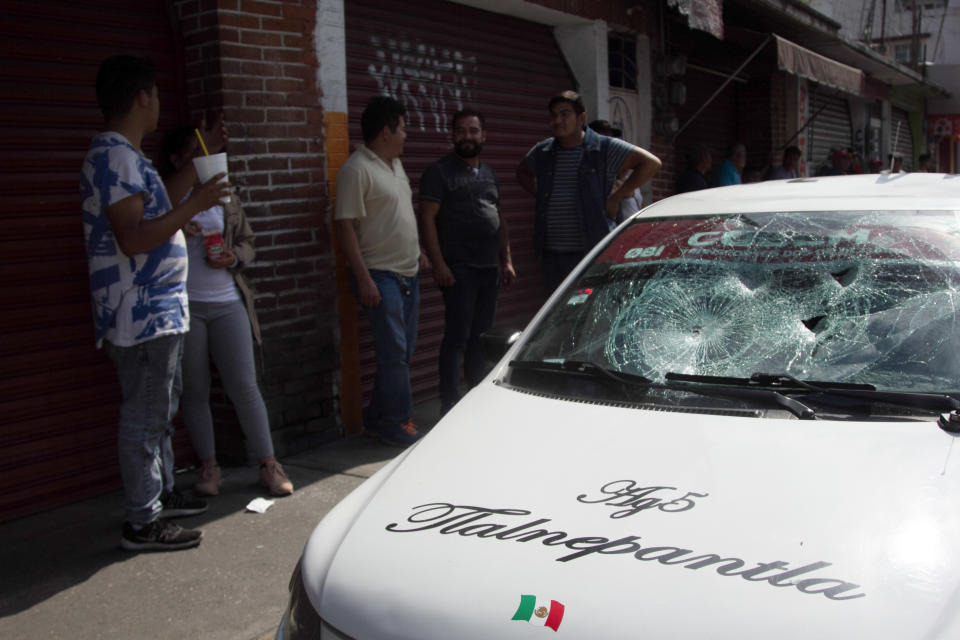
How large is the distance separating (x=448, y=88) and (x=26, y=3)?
3.33 m

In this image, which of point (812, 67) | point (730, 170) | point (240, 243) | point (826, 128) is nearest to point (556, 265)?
point (240, 243)

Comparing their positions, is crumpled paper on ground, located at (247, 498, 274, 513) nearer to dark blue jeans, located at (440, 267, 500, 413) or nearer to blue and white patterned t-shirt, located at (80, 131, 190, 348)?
blue and white patterned t-shirt, located at (80, 131, 190, 348)

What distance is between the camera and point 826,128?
16250 mm

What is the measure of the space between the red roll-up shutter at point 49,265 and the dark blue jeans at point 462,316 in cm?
206

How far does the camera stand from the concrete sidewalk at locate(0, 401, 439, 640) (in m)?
3.26

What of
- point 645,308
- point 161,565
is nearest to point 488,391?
point 645,308

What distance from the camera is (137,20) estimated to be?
4.75 metres

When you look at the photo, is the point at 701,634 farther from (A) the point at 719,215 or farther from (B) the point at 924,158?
(B) the point at 924,158

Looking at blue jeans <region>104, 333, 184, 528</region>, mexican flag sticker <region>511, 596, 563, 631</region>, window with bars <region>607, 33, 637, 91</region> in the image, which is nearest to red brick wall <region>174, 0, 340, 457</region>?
blue jeans <region>104, 333, 184, 528</region>

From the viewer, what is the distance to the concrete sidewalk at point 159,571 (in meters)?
3.26

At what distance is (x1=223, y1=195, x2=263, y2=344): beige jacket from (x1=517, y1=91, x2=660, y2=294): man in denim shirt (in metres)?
2.03

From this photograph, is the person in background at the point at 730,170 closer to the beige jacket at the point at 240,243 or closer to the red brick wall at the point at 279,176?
the red brick wall at the point at 279,176

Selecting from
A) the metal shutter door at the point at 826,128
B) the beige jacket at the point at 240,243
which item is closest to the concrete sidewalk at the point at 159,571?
the beige jacket at the point at 240,243

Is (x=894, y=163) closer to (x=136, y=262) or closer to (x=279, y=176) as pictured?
(x=279, y=176)
